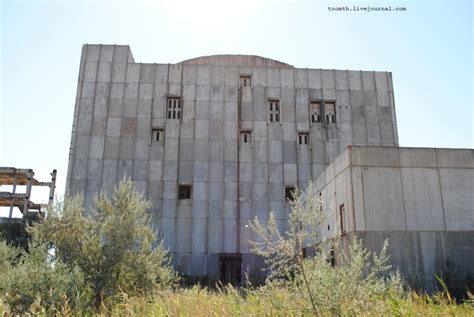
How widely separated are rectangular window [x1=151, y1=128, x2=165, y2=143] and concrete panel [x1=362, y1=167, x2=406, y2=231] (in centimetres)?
1893

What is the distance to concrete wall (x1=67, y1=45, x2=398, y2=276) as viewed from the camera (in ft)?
101

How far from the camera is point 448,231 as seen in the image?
1773 cm

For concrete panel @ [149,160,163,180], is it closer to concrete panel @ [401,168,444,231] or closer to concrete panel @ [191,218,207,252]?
concrete panel @ [191,218,207,252]

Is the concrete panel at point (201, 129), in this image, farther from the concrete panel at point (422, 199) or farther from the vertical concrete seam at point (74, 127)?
the concrete panel at point (422, 199)

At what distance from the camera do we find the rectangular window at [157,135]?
32.7 meters

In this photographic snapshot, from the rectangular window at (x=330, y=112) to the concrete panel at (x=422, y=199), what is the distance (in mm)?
15988

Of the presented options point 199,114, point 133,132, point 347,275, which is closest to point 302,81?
point 199,114

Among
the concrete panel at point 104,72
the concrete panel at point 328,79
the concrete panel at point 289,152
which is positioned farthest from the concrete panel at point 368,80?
the concrete panel at point 104,72

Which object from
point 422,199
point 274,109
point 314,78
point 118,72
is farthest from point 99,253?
point 314,78

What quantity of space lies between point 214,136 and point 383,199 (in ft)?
57.2

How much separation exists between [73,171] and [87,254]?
63.8 ft

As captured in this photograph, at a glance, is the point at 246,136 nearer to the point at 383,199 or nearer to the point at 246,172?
the point at 246,172

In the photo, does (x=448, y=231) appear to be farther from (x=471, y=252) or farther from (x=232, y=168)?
(x=232, y=168)

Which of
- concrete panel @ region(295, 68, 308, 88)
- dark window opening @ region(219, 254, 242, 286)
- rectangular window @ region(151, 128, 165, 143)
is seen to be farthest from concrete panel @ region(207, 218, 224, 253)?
concrete panel @ region(295, 68, 308, 88)
